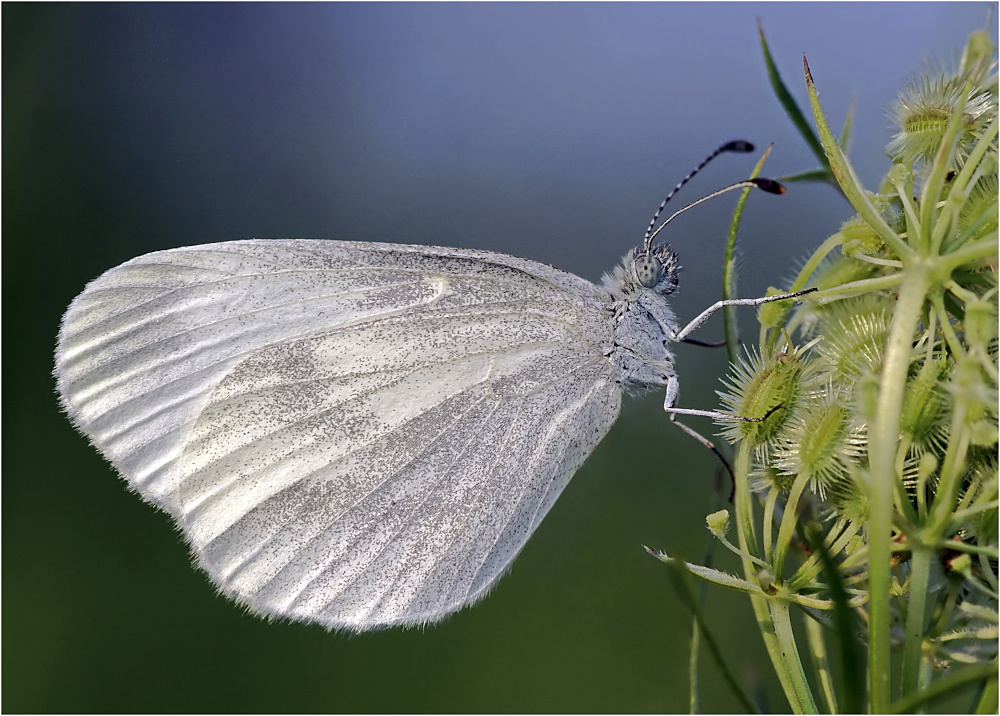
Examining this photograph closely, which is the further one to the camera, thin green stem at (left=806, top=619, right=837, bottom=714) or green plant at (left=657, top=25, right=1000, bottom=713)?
thin green stem at (left=806, top=619, right=837, bottom=714)

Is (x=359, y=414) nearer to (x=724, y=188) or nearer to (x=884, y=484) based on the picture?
(x=724, y=188)

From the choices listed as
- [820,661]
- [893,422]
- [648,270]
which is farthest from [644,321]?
[893,422]

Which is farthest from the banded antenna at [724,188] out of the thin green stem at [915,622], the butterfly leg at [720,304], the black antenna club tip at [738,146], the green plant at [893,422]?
the thin green stem at [915,622]

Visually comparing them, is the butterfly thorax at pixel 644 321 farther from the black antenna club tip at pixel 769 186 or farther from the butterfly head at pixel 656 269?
the black antenna club tip at pixel 769 186

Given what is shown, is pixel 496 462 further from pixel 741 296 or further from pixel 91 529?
pixel 91 529

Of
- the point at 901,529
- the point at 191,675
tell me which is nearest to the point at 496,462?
the point at 901,529

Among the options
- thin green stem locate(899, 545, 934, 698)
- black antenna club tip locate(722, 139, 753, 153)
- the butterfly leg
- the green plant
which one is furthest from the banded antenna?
thin green stem locate(899, 545, 934, 698)

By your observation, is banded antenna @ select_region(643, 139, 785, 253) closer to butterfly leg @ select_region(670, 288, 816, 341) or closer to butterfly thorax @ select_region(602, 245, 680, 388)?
butterfly thorax @ select_region(602, 245, 680, 388)
